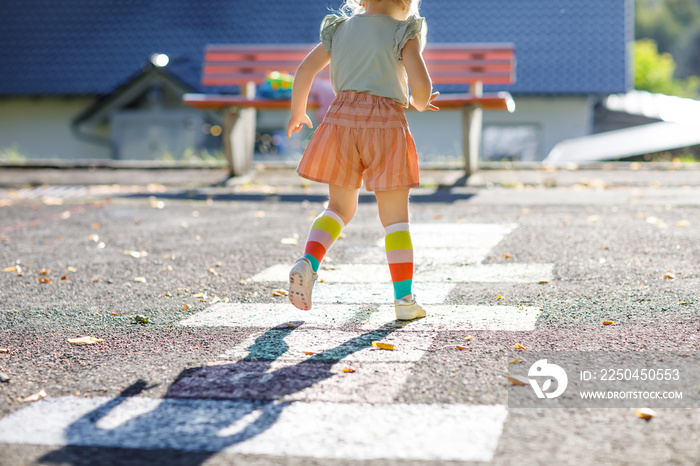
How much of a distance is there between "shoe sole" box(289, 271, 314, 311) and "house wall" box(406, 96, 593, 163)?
16.8 meters

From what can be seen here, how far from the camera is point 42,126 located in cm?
2186

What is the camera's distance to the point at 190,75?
765 inches

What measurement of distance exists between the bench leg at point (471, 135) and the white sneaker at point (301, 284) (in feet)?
17.9

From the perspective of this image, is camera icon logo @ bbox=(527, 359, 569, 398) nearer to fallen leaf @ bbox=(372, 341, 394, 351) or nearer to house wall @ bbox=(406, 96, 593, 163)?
fallen leaf @ bbox=(372, 341, 394, 351)

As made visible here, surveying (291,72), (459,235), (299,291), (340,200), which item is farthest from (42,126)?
(299,291)

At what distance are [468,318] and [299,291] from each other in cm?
71

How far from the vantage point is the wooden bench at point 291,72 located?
862 centimetres

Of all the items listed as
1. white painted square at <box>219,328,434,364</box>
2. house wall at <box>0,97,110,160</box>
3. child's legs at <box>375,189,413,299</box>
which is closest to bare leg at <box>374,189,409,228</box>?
child's legs at <box>375,189,413,299</box>

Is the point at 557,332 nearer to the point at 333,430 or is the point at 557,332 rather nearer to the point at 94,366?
the point at 333,430

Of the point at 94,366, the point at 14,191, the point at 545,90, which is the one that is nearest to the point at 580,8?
the point at 545,90

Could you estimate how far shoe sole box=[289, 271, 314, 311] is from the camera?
336cm

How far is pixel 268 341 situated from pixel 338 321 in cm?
39

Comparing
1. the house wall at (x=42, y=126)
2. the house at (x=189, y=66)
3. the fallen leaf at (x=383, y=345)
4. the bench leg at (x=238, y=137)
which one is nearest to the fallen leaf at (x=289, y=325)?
the fallen leaf at (x=383, y=345)

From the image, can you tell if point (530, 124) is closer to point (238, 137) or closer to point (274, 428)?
point (238, 137)
